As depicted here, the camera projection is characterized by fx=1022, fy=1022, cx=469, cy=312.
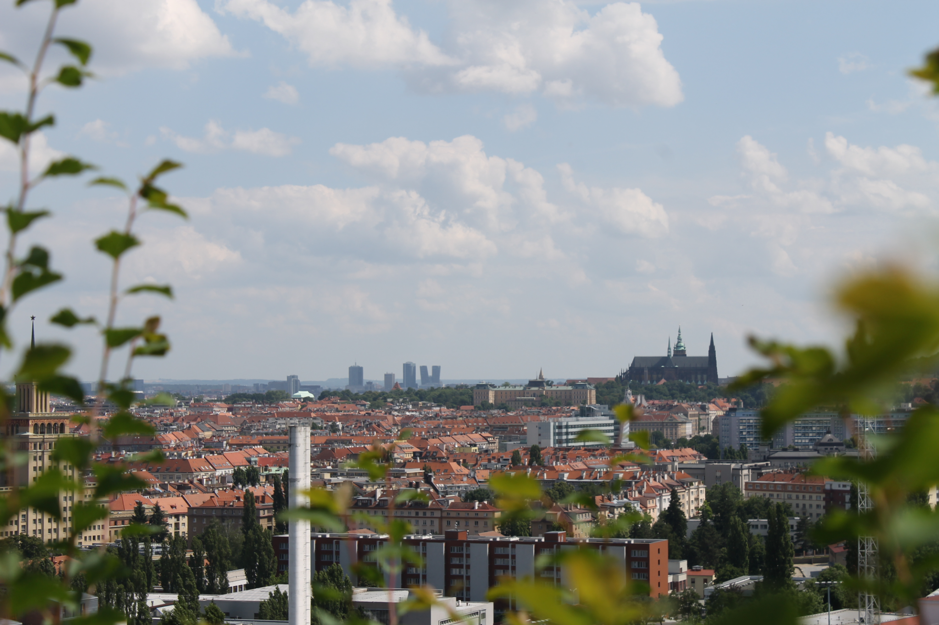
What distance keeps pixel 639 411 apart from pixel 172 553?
89.5ft

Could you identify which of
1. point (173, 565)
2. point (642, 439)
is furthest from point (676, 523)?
point (642, 439)

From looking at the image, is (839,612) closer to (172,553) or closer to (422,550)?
(422,550)

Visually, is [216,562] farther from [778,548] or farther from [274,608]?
[778,548]

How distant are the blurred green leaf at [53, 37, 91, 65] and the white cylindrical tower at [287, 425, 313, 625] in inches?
728

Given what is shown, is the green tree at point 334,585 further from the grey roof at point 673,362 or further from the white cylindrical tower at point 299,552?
the grey roof at point 673,362

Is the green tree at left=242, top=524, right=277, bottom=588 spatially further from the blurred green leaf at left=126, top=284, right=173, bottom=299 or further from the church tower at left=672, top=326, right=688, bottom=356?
the church tower at left=672, top=326, right=688, bottom=356

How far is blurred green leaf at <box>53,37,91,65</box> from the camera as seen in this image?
1.05 meters

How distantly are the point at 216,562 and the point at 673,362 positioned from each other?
291ft

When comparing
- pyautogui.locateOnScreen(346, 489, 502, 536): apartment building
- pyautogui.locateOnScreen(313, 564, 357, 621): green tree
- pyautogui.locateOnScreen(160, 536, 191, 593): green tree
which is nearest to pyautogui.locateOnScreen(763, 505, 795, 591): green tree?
pyautogui.locateOnScreen(313, 564, 357, 621): green tree

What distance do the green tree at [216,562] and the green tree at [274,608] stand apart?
15.0 feet

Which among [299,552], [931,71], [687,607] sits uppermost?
[931,71]

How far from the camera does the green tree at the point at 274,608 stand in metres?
21.7

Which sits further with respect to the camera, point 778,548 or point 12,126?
point 778,548

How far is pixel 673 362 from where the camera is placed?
365 feet
